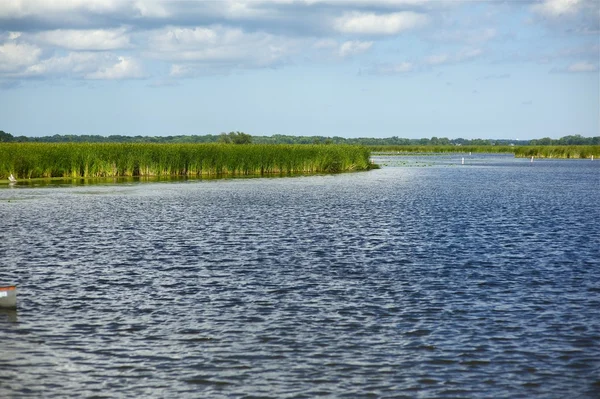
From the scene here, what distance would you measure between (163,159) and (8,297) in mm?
54124

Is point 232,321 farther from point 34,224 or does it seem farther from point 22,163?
point 22,163

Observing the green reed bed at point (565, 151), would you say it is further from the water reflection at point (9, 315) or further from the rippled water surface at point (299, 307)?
the water reflection at point (9, 315)

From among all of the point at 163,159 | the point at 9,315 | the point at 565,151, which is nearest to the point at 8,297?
the point at 9,315

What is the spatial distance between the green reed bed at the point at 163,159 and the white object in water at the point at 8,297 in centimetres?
4441

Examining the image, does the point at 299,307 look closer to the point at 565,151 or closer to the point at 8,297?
the point at 8,297

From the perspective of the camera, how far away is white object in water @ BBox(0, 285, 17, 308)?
15.1m

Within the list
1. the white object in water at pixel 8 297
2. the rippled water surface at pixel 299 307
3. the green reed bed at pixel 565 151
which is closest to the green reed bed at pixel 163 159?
the rippled water surface at pixel 299 307

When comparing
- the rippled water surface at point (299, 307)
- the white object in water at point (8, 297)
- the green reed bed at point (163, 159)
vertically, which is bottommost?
the rippled water surface at point (299, 307)

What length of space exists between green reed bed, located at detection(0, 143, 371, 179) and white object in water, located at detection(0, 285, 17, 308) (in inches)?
1748

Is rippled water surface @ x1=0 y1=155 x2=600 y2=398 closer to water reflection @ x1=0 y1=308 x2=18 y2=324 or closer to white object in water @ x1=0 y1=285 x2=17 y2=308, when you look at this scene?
water reflection @ x1=0 y1=308 x2=18 y2=324

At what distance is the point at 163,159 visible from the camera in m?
68.7

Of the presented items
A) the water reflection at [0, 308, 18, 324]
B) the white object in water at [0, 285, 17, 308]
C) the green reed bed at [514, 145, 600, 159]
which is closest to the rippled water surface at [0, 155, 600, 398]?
the water reflection at [0, 308, 18, 324]

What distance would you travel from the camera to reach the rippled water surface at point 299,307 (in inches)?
447

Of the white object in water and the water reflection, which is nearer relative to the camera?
the water reflection
